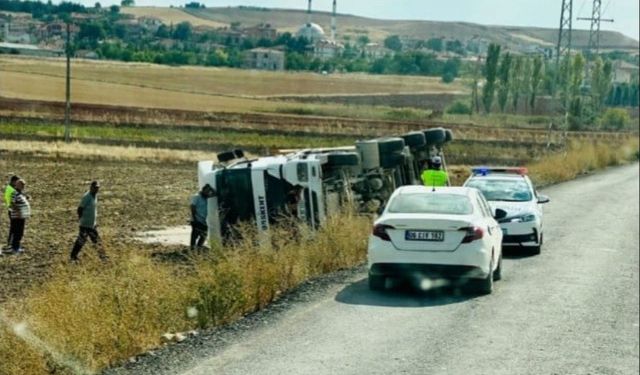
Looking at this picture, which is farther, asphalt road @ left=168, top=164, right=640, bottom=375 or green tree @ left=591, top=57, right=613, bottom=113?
green tree @ left=591, top=57, right=613, bottom=113

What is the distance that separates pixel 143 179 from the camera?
38906mm

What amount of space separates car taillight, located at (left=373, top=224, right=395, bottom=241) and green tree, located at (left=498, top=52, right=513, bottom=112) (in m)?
73.8

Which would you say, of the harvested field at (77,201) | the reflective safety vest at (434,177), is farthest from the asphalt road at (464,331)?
the harvested field at (77,201)

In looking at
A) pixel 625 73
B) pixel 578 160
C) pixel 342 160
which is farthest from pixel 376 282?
pixel 625 73

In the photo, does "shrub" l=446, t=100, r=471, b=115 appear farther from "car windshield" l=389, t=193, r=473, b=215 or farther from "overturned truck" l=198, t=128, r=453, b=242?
"car windshield" l=389, t=193, r=473, b=215

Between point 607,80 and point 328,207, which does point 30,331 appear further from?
point 607,80

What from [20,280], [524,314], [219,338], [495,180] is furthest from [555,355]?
[495,180]

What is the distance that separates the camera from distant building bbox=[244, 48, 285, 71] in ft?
235

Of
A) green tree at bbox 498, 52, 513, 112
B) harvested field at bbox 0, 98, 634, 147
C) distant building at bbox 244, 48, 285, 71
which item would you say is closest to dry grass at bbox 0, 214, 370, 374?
harvested field at bbox 0, 98, 634, 147

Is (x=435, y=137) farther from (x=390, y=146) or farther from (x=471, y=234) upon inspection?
(x=471, y=234)

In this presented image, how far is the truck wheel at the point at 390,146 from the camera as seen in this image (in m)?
23.9

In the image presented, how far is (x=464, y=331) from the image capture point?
1264cm

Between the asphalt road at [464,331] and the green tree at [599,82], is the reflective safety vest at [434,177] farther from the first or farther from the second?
the green tree at [599,82]

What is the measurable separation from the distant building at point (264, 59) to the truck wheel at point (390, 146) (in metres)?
44.3
